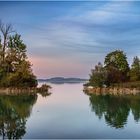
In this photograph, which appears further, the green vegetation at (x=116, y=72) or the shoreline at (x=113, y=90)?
the green vegetation at (x=116, y=72)

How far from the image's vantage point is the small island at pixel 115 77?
143 ft

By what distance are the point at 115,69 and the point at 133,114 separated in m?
27.7

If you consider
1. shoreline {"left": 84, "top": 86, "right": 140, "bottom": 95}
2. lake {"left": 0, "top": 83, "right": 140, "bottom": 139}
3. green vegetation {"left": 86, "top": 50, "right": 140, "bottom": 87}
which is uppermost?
green vegetation {"left": 86, "top": 50, "right": 140, "bottom": 87}

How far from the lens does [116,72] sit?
47281 mm

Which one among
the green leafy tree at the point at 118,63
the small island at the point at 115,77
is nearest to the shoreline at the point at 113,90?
the small island at the point at 115,77

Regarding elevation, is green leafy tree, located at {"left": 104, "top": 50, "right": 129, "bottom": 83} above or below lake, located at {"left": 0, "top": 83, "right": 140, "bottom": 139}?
above

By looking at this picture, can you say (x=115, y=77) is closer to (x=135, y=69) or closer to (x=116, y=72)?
(x=116, y=72)

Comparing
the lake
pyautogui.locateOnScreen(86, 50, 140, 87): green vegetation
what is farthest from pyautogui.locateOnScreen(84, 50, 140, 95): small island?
the lake

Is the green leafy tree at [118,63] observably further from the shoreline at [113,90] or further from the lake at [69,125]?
the lake at [69,125]

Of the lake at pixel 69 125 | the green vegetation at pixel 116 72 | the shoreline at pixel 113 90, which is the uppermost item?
the green vegetation at pixel 116 72

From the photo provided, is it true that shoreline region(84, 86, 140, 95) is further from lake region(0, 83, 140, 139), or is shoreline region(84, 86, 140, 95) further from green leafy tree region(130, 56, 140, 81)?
lake region(0, 83, 140, 139)

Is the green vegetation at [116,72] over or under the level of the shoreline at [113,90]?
over

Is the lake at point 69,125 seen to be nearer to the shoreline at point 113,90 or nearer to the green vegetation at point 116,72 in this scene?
the shoreline at point 113,90

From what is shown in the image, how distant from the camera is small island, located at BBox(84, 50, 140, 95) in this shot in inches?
1719
